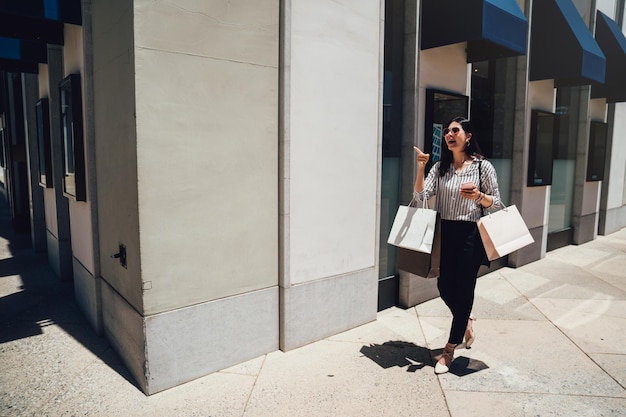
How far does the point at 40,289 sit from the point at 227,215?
3993mm

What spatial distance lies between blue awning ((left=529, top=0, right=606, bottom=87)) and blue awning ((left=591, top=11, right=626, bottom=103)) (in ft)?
8.11

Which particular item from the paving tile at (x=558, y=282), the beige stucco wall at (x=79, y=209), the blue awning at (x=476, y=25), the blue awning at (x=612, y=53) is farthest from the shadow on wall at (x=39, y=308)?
the blue awning at (x=612, y=53)

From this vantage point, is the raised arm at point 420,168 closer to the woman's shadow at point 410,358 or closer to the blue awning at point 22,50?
the woman's shadow at point 410,358

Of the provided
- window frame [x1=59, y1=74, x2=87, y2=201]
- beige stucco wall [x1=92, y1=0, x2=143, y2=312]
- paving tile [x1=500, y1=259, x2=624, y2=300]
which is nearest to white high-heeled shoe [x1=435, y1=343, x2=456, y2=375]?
beige stucco wall [x1=92, y1=0, x2=143, y2=312]

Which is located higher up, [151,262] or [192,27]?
[192,27]

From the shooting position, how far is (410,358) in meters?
4.07

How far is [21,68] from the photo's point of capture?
21.1 feet

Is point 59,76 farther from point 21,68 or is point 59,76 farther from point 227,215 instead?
point 227,215

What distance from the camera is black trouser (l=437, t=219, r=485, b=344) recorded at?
370cm

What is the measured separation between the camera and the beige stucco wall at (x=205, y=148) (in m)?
3.23

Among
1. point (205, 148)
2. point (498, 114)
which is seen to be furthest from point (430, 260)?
point (498, 114)

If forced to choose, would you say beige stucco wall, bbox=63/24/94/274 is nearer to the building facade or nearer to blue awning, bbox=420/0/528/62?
the building facade

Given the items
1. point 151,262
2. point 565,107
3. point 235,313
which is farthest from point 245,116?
point 565,107

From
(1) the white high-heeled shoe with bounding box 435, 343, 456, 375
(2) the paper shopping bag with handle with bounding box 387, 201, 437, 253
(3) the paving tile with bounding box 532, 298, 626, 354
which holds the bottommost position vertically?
(3) the paving tile with bounding box 532, 298, 626, 354
